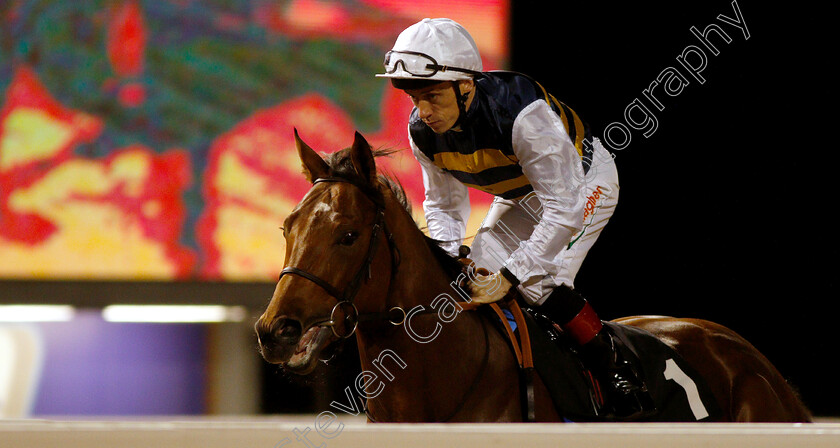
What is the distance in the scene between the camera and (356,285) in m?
1.51

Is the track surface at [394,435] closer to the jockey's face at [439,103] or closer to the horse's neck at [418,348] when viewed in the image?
the horse's neck at [418,348]

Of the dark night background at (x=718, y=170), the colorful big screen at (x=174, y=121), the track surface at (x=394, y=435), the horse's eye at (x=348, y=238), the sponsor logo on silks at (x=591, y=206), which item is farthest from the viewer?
the dark night background at (x=718, y=170)

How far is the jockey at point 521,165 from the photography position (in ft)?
5.46

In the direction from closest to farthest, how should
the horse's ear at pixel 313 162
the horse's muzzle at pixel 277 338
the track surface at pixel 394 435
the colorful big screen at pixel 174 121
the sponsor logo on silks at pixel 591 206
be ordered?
1. the track surface at pixel 394 435
2. the horse's muzzle at pixel 277 338
3. the horse's ear at pixel 313 162
4. the sponsor logo on silks at pixel 591 206
5. the colorful big screen at pixel 174 121

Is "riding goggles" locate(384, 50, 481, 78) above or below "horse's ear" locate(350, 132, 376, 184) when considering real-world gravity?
above

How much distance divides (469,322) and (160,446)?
903 mm

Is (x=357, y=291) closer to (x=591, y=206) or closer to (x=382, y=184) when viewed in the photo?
(x=382, y=184)

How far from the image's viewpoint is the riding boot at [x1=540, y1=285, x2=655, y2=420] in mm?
1749

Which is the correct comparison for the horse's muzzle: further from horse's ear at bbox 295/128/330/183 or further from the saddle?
the saddle

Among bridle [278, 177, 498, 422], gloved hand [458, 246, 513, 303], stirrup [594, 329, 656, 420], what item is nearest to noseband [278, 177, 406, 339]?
bridle [278, 177, 498, 422]

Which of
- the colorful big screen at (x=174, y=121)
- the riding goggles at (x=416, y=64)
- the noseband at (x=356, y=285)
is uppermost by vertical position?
the riding goggles at (x=416, y=64)

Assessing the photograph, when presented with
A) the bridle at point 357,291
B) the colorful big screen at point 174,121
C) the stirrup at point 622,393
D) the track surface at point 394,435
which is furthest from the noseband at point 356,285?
the colorful big screen at point 174,121

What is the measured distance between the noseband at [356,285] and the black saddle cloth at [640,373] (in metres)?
0.31

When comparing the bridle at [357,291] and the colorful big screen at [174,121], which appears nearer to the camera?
the bridle at [357,291]
